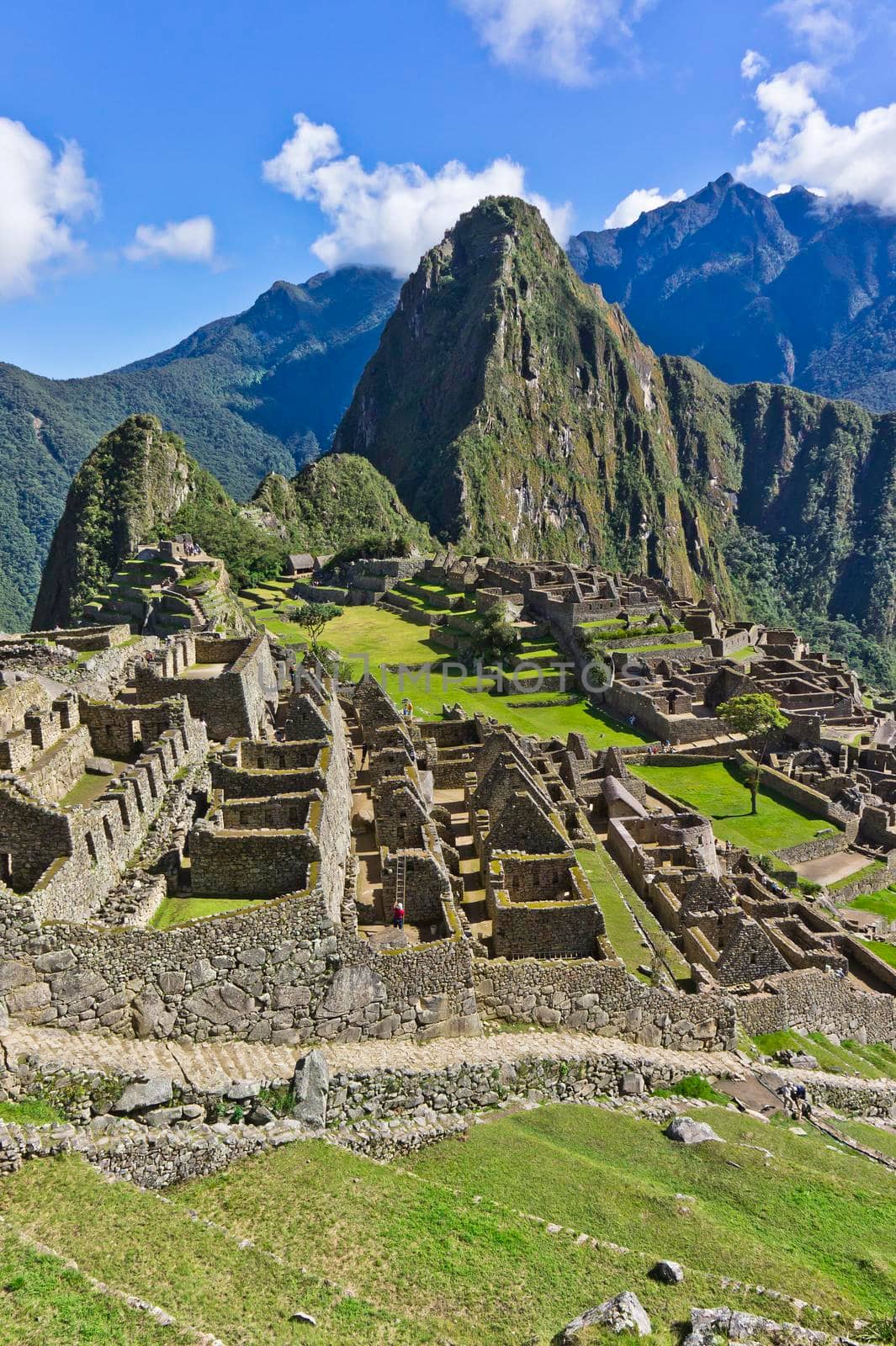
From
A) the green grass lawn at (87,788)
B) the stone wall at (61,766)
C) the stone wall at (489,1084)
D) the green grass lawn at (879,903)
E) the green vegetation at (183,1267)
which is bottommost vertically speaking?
the green grass lawn at (879,903)

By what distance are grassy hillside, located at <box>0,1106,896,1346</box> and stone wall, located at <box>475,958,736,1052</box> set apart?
2100mm

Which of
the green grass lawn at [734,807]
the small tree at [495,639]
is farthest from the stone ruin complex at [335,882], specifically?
the small tree at [495,639]

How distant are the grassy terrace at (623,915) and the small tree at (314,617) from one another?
4426 centimetres

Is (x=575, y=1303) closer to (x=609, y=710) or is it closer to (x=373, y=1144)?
(x=373, y=1144)

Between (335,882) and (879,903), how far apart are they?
80.3 feet

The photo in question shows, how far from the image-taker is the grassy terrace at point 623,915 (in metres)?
17.5

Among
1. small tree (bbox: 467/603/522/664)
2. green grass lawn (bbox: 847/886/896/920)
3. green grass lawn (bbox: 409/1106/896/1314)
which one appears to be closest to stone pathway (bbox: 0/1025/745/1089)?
green grass lawn (bbox: 409/1106/896/1314)

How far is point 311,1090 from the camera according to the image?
11086 millimetres

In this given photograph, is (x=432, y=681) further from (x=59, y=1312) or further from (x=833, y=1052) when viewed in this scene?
(x=59, y=1312)

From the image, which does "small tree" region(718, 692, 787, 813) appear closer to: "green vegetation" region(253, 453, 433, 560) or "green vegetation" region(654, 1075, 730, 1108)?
"green vegetation" region(654, 1075, 730, 1108)

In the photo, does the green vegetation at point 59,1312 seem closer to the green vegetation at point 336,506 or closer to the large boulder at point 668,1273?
the large boulder at point 668,1273

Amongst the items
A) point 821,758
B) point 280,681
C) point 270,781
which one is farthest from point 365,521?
point 270,781

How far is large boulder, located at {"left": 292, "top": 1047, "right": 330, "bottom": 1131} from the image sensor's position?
35.6ft

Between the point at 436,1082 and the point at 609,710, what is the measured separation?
1730 inches
